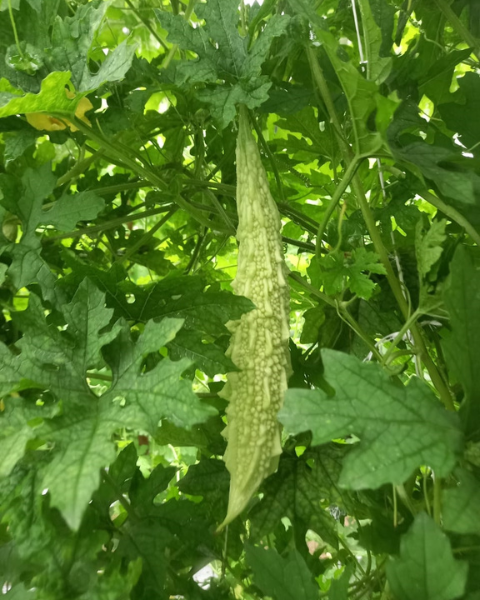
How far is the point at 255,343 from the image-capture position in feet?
1.98

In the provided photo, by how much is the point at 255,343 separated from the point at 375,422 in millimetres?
175

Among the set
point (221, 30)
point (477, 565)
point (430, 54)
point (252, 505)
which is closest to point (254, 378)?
point (252, 505)

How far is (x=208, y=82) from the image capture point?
2.17 ft

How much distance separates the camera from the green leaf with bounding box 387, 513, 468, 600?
1.50 ft

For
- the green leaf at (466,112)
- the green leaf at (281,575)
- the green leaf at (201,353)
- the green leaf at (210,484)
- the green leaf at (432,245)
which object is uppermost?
the green leaf at (466,112)

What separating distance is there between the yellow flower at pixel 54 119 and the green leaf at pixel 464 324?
0.47 meters

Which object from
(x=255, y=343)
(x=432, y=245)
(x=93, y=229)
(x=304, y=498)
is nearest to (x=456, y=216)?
(x=432, y=245)

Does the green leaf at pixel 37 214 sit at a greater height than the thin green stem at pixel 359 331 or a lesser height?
greater

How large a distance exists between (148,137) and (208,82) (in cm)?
22

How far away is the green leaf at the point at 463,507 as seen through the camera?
1.47ft

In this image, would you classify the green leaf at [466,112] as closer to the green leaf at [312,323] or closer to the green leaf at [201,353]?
the green leaf at [312,323]

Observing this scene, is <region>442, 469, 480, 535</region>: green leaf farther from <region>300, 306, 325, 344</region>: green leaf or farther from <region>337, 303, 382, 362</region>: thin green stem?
<region>300, 306, 325, 344</region>: green leaf

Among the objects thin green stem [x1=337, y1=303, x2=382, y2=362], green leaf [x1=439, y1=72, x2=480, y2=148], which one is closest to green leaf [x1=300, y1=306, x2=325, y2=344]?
thin green stem [x1=337, y1=303, x2=382, y2=362]

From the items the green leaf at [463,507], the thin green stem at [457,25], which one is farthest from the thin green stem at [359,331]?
the thin green stem at [457,25]
